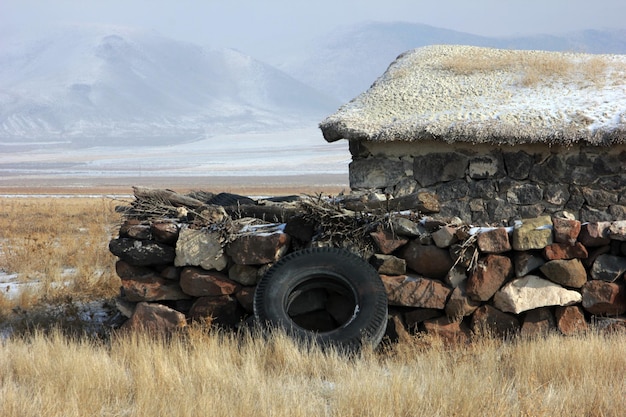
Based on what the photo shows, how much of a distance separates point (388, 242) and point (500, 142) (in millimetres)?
2884

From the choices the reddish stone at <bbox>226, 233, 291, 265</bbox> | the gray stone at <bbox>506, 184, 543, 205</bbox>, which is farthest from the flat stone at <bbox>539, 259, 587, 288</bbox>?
the gray stone at <bbox>506, 184, 543, 205</bbox>

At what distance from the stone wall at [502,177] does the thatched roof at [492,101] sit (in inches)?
12.7

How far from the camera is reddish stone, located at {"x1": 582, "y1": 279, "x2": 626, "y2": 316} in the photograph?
5.40 m

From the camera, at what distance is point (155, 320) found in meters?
5.94

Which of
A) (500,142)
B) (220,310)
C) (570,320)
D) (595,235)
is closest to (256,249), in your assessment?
(220,310)

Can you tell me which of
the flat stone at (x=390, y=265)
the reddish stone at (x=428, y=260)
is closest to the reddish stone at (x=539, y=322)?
the reddish stone at (x=428, y=260)

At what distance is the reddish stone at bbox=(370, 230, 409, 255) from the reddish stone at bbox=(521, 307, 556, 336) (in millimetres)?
1113

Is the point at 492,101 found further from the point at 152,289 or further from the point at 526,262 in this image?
the point at 152,289

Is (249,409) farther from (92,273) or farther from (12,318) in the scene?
(92,273)

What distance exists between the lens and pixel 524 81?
9133mm

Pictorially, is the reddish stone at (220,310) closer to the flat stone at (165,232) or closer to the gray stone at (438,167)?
the flat stone at (165,232)

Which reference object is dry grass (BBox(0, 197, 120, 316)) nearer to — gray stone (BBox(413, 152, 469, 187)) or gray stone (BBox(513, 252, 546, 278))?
gray stone (BBox(413, 152, 469, 187))

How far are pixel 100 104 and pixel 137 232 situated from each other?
14912 cm

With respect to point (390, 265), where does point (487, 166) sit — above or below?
above
